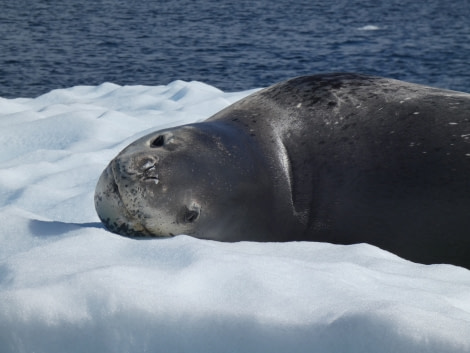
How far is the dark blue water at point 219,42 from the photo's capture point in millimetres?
19438

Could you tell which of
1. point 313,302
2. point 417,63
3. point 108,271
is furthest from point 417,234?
point 417,63

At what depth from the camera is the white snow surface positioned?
9.27 ft

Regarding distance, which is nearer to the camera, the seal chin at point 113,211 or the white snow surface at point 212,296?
the white snow surface at point 212,296

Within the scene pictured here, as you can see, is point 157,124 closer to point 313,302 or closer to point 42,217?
point 42,217

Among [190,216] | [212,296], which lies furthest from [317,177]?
[212,296]

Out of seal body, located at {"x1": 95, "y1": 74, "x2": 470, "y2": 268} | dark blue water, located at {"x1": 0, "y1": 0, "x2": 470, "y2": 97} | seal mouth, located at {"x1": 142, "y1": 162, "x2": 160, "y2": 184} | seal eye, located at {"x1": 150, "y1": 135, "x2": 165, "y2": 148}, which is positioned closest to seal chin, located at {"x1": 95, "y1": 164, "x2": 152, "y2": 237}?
seal body, located at {"x1": 95, "y1": 74, "x2": 470, "y2": 268}

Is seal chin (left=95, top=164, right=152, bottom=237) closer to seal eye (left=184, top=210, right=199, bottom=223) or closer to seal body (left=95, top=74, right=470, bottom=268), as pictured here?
seal body (left=95, top=74, right=470, bottom=268)

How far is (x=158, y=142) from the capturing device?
434 cm

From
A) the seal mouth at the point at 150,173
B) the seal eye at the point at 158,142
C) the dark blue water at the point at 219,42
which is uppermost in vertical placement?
the seal eye at the point at 158,142

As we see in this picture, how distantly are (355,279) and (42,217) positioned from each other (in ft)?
6.64

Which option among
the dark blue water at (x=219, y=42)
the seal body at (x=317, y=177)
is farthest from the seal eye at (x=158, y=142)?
the dark blue water at (x=219, y=42)

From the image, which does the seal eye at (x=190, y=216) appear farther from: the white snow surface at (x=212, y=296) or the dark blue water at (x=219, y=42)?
the dark blue water at (x=219, y=42)

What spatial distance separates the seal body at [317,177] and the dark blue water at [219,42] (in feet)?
40.5

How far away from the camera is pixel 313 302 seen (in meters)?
3.09
